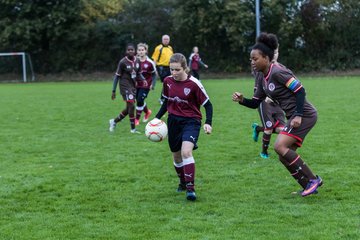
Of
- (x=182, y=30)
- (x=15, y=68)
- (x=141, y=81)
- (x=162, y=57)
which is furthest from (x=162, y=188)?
(x=15, y=68)

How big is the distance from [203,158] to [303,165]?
264 cm

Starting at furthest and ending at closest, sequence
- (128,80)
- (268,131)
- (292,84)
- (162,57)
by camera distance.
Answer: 1. (162,57)
2. (128,80)
3. (268,131)
4. (292,84)

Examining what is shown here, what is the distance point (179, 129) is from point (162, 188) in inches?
31.8

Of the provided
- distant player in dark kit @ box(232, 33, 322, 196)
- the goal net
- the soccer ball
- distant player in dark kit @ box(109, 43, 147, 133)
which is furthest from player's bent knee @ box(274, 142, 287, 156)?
the goal net

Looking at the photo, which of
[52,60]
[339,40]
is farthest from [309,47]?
[52,60]

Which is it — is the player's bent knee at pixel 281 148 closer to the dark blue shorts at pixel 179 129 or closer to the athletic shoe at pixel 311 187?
the athletic shoe at pixel 311 187

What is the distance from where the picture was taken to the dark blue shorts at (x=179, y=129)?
6304 millimetres

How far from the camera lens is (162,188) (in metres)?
6.75

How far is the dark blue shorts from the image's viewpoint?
6.30 metres

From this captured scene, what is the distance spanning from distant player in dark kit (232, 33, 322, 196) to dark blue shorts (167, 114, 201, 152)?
0.59 metres

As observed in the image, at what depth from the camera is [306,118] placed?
20.1ft

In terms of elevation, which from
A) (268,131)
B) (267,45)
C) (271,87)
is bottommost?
(268,131)

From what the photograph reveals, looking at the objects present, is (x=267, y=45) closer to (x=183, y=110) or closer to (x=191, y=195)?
(x=183, y=110)

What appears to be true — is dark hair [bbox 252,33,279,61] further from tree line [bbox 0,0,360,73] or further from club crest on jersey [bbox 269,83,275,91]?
tree line [bbox 0,0,360,73]
